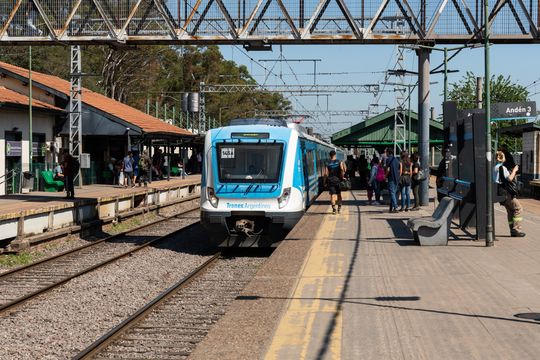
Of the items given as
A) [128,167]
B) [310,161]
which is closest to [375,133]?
[128,167]

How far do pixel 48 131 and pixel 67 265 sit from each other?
20.5 metres

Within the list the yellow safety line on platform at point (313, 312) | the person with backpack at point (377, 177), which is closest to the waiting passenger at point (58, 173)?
the person with backpack at point (377, 177)

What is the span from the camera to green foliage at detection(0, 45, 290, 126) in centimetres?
5956

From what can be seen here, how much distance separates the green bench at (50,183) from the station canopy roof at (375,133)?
15.8 meters

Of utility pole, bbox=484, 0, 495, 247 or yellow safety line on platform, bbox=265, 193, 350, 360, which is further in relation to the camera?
utility pole, bbox=484, 0, 495, 247

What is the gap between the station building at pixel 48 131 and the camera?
30.2 metres

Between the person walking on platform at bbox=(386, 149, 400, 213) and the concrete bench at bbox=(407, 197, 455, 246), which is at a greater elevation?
the person walking on platform at bbox=(386, 149, 400, 213)

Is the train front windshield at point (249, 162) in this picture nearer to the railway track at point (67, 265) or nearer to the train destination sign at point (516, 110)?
the railway track at point (67, 265)

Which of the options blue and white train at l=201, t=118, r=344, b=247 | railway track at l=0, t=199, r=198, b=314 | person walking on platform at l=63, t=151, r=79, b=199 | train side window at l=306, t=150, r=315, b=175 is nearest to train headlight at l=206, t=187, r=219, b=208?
blue and white train at l=201, t=118, r=344, b=247

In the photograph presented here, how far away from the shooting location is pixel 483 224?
564 inches

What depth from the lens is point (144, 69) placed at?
61.9 m

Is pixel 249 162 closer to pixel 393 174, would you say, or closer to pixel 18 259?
pixel 18 259

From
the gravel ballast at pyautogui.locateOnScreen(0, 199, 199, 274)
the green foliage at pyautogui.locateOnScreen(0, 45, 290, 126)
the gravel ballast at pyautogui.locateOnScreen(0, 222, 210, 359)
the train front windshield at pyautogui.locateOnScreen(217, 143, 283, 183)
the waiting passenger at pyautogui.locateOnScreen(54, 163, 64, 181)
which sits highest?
the green foliage at pyautogui.locateOnScreen(0, 45, 290, 126)

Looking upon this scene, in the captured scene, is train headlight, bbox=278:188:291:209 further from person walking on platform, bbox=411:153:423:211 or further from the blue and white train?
person walking on platform, bbox=411:153:423:211
